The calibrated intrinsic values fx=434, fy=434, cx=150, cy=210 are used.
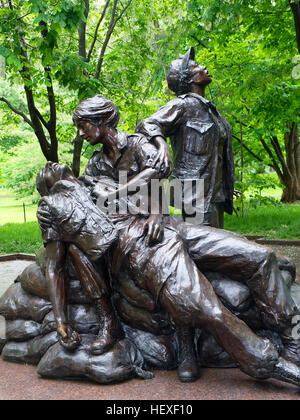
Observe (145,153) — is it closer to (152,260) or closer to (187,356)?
(152,260)

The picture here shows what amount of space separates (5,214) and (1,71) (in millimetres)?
14258

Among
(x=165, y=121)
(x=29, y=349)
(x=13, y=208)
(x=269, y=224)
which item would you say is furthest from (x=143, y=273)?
(x=13, y=208)

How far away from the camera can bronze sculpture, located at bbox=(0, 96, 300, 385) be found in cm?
286

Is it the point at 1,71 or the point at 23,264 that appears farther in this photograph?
the point at 1,71

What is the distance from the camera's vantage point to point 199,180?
13.4 feet

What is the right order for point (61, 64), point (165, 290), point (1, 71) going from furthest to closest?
point (1, 71), point (61, 64), point (165, 290)

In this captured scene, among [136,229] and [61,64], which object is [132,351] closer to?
[136,229]

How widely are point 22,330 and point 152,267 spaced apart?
1.29 meters

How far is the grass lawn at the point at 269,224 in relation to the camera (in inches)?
359

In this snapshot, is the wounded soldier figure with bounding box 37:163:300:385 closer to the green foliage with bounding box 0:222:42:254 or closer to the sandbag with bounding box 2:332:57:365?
the sandbag with bounding box 2:332:57:365

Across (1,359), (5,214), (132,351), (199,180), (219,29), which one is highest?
(219,29)

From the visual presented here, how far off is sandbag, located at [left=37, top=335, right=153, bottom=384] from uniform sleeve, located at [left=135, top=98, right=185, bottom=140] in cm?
182

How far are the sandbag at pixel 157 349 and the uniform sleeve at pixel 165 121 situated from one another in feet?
5.51

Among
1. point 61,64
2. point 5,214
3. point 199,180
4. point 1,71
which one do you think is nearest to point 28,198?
point 5,214
